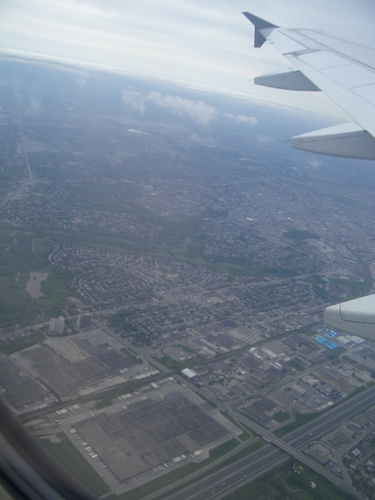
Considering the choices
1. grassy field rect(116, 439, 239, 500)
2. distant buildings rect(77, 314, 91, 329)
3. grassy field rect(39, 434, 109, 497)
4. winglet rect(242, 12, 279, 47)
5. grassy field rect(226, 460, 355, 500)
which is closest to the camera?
winglet rect(242, 12, 279, 47)

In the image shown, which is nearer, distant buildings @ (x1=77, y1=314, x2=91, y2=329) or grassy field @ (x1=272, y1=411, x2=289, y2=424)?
grassy field @ (x1=272, y1=411, x2=289, y2=424)

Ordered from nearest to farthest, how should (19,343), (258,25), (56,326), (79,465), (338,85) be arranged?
1. (338,85)
2. (258,25)
3. (79,465)
4. (19,343)
5. (56,326)

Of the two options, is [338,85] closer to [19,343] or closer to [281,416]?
[281,416]

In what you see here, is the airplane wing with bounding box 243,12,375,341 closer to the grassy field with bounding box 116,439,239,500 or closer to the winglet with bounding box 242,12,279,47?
the winglet with bounding box 242,12,279,47

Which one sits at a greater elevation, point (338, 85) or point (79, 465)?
point (338, 85)

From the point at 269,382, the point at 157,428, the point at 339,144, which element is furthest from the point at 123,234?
the point at 339,144

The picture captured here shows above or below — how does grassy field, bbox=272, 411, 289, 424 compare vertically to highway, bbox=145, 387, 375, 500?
below

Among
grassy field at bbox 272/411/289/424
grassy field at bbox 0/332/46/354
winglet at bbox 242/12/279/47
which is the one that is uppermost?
winglet at bbox 242/12/279/47

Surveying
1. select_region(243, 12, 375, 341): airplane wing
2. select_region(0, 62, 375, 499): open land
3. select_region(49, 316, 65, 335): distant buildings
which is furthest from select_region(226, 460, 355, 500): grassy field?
select_region(49, 316, 65, 335): distant buildings

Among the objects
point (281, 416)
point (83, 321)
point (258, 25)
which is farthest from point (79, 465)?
point (258, 25)
